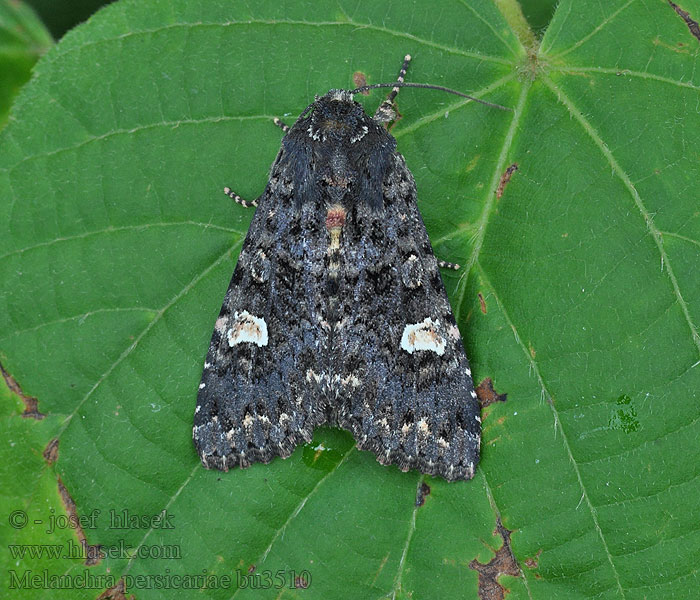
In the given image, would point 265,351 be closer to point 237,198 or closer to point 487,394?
point 237,198

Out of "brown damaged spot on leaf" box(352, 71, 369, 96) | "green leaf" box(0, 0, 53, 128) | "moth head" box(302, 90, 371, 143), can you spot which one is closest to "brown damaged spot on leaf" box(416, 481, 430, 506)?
"moth head" box(302, 90, 371, 143)

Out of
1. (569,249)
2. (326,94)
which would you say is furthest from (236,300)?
(569,249)

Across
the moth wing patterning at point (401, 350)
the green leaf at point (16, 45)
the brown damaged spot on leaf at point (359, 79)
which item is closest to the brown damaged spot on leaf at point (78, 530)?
the moth wing patterning at point (401, 350)

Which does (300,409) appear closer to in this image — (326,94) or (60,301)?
(60,301)

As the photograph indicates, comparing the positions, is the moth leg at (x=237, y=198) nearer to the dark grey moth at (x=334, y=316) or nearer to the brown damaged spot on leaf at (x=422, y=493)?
the dark grey moth at (x=334, y=316)

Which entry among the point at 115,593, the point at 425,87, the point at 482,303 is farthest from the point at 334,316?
the point at 115,593

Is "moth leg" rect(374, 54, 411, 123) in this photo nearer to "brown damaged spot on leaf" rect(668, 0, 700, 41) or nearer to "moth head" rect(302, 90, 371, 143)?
"moth head" rect(302, 90, 371, 143)
